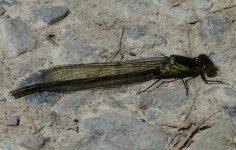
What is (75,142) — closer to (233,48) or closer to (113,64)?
(113,64)

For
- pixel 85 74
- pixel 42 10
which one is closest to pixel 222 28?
pixel 85 74

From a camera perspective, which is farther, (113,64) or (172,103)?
(113,64)

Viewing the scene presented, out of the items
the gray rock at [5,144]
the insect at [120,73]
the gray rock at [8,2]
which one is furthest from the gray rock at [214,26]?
the gray rock at [5,144]

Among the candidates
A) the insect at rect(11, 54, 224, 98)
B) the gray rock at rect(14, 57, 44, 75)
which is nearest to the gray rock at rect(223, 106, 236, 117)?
the insect at rect(11, 54, 224, 98)

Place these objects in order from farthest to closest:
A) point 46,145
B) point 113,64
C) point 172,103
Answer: point 113,64
point 172,103
point 46,145

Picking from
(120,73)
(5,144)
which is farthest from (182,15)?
(5,144)

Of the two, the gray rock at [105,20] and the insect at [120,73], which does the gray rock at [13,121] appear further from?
the gray rock at [105,20]

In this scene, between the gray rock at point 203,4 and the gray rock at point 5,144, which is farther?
the gray rock at point 203,4
